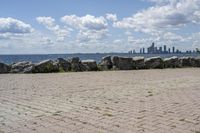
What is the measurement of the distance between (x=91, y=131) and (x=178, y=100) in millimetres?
3623

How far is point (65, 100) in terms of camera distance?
8453 millimetres

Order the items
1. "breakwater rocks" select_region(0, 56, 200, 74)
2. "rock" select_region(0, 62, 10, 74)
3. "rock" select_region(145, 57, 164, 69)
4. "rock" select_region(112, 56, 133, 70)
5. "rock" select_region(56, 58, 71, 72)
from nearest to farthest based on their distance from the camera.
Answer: "rock" select_region(0, 62, 10, 74) < "breakwater rocks" select_region(0, 56, 200, 74) < "rock" select_region(56, 58, 71, 72) < "rock" select_region(112, 56, 133, 70) < "rock" select_region(145, 57, 164, 69)

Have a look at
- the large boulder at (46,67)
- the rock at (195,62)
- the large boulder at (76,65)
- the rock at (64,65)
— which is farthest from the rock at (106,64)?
the rock at (195,62)

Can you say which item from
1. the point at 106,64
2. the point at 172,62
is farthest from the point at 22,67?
the point at 172,62

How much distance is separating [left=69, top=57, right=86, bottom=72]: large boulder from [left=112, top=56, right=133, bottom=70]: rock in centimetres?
203

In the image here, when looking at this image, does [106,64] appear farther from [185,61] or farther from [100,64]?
[185,61]

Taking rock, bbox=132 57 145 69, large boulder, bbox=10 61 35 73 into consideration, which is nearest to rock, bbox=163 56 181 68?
rock, bbox=132 57 145 69

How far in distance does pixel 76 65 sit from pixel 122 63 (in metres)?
2.90

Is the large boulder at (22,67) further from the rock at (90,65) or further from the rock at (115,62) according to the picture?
the rock at (115,62)

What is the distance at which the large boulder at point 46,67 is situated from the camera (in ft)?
58.5

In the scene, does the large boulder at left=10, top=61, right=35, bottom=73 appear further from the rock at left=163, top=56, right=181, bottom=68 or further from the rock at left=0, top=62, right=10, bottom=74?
the rock at left=163, top=56, right=181, bottom=68

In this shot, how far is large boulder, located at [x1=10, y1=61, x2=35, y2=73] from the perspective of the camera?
57.5 ft

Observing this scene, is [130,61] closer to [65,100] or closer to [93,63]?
[93,63]

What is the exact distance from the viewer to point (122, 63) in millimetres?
20188
